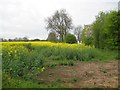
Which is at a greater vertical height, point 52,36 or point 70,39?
point 52,36

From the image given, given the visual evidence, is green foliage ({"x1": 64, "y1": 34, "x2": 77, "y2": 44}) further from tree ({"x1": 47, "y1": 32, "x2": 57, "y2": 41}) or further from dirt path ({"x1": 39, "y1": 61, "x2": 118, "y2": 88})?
dirt path ({"x1": 39, "y1": 61, "x2": 118, "y2": 88})

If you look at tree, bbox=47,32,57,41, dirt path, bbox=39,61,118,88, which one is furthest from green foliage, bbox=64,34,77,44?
dirt path, bbox=39,61,118,88

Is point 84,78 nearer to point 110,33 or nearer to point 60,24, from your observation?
point 110,33

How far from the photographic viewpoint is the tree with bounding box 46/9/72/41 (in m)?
48.3

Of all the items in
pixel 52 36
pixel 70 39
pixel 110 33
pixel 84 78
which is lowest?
pixel 84 78

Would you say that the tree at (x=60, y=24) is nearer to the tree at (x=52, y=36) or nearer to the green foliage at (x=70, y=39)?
the tree at (x=52, y=36)

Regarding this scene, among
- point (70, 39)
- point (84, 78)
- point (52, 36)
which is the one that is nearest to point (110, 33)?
point (84, 78)

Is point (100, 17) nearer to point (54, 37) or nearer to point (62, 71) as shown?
point (62, 71)

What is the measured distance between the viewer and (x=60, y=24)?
4853 centimetres

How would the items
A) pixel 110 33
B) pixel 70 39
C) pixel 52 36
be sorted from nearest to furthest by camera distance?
1. pixel 110 33
2. pixel 70 39
3. pixel 52 36

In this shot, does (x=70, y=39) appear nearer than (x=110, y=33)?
No

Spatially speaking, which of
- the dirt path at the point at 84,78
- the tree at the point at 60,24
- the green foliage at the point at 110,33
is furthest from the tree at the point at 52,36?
the dirt path at the point at 84,78

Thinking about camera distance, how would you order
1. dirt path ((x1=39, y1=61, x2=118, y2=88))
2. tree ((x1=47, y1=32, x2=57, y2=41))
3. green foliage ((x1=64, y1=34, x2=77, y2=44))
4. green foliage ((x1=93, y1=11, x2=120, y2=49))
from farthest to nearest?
tree ((x1=47, y1=32, x2=57, y2=41)), green foliage ((x1=64, y1=34, x2=77, y2=44)), green foliage ((x1=93, y1=11, x2=120, y2=49)), dirt path ((x1=39, y1=61, x2=118, y2=88))

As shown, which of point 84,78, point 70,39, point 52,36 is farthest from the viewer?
point 52,36
